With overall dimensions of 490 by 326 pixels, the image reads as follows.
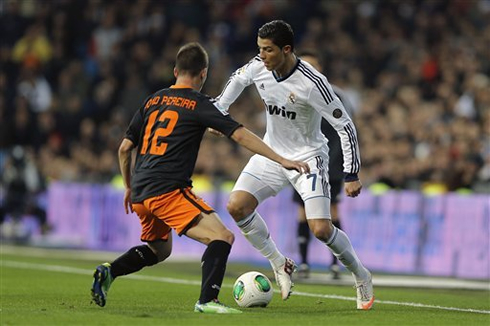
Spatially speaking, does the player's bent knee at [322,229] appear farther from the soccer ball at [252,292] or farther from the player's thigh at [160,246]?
the player's thigh at [160,246]

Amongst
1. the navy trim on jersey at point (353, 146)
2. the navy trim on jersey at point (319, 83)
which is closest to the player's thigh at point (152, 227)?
the navy trim on jersey at point (353, 146)

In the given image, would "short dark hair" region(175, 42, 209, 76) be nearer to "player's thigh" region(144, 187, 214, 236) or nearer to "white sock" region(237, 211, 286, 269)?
"player's thigh" region(144, 187, 214, 236)

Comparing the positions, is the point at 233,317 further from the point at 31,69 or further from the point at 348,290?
the point at 31,69

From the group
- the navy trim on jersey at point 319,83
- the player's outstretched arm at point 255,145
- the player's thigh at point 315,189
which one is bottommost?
the player's thigh at point 315,189

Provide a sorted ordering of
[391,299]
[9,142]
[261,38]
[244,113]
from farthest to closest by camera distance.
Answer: [9,142]
[244,113]
[391,299]
[261,38]

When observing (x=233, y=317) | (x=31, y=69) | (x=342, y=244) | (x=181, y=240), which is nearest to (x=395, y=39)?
(x=181, y=240)

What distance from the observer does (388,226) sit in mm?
16594

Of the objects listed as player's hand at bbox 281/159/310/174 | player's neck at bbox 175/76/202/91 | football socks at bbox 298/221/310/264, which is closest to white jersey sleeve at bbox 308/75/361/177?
player's hand at bbox 281/159/310/174

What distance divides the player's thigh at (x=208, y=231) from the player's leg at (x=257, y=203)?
1.22m

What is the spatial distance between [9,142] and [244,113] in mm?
4711

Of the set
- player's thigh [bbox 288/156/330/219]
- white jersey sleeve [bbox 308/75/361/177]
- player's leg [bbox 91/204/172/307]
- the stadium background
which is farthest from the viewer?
the stadium background

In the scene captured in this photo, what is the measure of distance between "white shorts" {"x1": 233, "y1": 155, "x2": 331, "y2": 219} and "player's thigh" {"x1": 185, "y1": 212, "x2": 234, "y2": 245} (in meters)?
1.15

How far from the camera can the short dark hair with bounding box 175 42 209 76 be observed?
8.73 meters

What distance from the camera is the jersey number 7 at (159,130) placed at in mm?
8758
